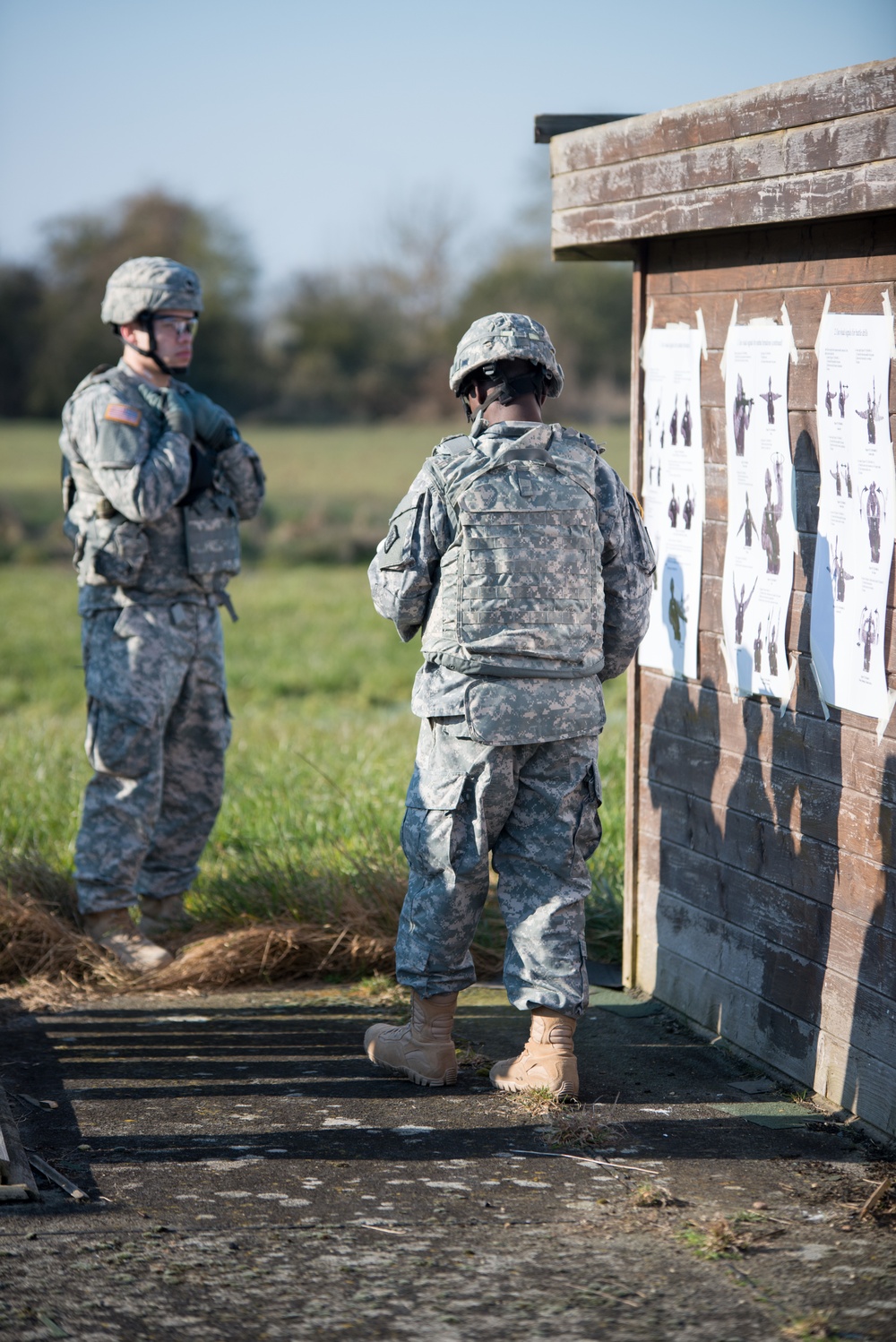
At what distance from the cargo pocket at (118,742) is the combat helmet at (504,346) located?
1.89 metres

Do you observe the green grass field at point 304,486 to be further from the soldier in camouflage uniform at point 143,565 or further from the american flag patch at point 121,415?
the american flag patch at point 121,415

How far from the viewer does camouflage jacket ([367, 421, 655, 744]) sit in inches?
141

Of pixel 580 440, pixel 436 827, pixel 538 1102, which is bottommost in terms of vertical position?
pixel 538 1102

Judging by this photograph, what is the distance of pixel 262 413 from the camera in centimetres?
3869

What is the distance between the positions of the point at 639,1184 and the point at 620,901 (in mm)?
2077

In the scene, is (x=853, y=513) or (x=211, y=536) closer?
(x=853, y=513)

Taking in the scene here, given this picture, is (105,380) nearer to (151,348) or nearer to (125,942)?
(151,348)

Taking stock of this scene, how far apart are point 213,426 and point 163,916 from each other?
1.79m

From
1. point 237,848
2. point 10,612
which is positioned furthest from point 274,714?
point 10,612

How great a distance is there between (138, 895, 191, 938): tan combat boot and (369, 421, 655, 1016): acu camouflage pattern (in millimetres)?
1647

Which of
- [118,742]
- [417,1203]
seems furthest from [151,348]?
[417,1203]

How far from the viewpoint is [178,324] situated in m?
5.03

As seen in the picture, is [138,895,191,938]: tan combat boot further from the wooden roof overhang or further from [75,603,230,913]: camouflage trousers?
the wooden roof overhang

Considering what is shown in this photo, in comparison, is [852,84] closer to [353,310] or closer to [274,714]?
[274,714]
